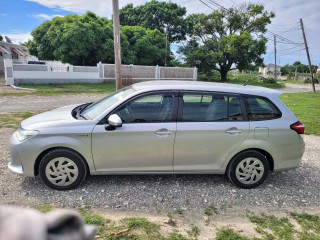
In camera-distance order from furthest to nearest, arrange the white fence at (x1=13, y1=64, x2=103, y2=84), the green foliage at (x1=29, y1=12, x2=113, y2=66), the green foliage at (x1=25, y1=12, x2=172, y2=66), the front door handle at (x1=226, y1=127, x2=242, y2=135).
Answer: the green foliage at (x1=25, y1=12, x2=172, y2=66) → the green foliage at (x1=29, y1=12, x2=113, y2=66) → the white fence at (x1=13, y1=64, x2=103, y2=84) → the front door handle at (x1=226, y1=127, x2=242, y2=135)

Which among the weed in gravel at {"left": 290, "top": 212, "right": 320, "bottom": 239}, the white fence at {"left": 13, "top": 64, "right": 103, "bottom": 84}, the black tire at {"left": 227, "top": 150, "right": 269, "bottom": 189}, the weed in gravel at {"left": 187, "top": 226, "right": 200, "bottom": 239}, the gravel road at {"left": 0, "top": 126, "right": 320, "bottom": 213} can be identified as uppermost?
the white fence at {"left": 13, "top": 64, "right": 103, "bottom": 84}

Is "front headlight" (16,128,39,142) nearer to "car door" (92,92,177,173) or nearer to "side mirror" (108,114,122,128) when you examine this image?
"car door" (92,92,177,173)

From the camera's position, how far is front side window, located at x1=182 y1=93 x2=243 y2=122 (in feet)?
13.2

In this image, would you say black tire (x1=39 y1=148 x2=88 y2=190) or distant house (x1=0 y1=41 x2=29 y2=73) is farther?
distant house (x1=0 y1=41 x2=29 y2=73)

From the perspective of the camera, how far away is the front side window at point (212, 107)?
158 inches

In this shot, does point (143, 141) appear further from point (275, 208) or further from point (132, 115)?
point (275, 208)

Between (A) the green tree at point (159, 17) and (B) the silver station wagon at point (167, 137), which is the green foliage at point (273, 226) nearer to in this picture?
(B) the silver station wagon at point (167, 137)

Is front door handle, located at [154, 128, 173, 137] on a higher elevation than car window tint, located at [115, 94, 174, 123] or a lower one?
lower

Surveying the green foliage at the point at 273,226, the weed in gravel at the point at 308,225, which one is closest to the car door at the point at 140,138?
the green foliage at the point at 273,226

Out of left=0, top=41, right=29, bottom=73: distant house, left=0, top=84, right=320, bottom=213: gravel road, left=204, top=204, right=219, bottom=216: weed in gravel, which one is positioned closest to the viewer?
left=204, top=204, right=219, bottom=216: weed in gravel

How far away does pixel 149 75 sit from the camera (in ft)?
80.3

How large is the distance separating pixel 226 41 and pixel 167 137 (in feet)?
96.6

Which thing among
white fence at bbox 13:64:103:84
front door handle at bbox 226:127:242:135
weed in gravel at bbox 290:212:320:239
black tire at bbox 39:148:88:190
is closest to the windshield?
black tire at bbox 39:148:88:190

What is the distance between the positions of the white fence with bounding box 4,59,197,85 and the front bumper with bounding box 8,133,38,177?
53.8ft
